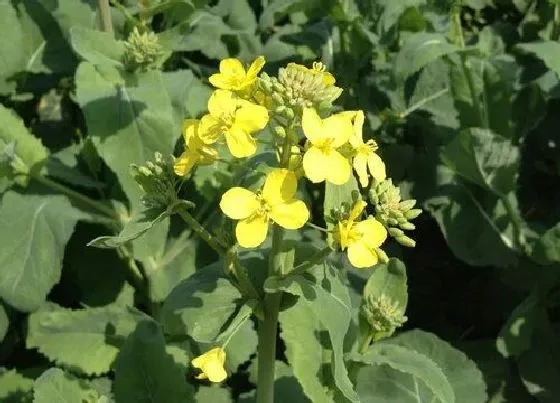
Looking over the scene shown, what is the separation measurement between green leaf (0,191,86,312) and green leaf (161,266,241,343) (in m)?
0.78

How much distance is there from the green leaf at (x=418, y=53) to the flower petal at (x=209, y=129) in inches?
48.9

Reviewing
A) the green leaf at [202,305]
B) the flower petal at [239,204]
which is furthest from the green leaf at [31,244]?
the flower petal at [239,204]

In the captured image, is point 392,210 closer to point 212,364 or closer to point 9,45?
point 212,364

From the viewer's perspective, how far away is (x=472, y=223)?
2.75m

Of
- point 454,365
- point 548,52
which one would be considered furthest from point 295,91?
point 548,52

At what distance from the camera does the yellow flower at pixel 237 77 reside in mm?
1385

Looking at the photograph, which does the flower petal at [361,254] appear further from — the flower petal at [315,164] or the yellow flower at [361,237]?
the flower petal at [315,164]

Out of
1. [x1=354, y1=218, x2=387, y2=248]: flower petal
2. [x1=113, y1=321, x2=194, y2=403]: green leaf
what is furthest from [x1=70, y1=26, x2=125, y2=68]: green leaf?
[x1=354, y1=218, x2=387, y2=248]: flower petal

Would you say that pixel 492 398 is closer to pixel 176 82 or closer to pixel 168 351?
pixel 168 351

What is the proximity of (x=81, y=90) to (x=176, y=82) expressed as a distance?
0.33m

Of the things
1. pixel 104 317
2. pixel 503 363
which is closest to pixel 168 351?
pixel 104 317

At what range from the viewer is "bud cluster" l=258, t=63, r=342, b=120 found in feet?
4.29

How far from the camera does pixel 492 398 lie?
2.48m

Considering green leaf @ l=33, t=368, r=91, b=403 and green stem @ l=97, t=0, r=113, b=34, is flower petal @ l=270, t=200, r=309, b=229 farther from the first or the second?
green stem @ l=97, t=0, r=113, b=34
